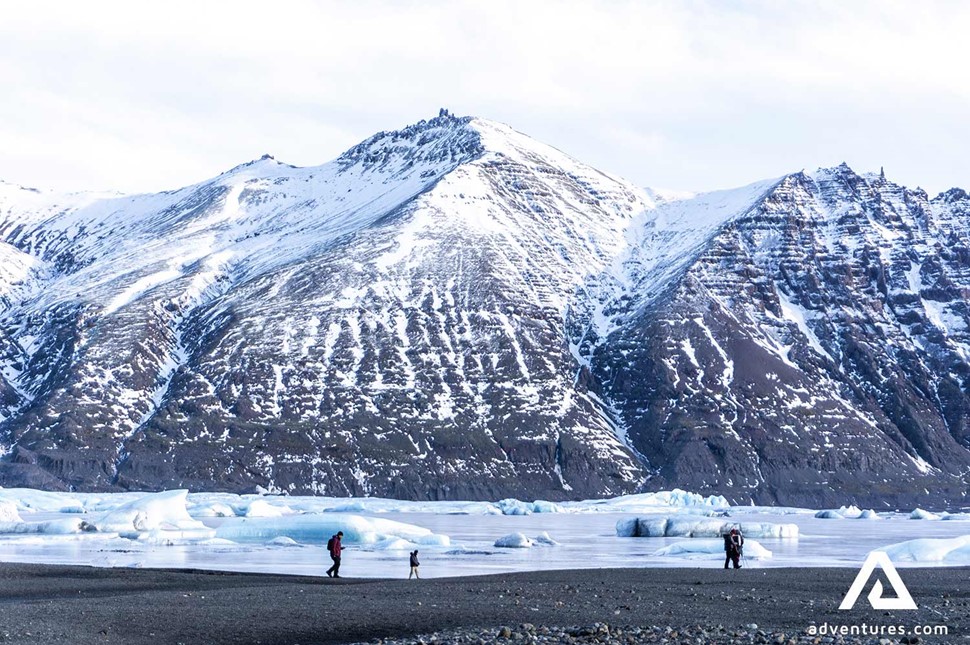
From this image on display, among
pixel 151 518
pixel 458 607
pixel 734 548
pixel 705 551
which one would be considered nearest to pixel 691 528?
pixel 705 551

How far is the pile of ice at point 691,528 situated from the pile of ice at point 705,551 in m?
21.6

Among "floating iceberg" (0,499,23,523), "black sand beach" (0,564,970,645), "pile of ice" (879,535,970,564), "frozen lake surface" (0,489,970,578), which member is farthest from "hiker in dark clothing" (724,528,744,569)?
"floating iceberg" (0,499,23,523)

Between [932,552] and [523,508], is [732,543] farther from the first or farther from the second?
[523,508]

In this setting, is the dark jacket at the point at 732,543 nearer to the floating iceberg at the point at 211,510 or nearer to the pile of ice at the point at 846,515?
the floating iceberg at the point at 211,510

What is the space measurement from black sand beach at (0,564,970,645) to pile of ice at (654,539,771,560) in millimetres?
16001

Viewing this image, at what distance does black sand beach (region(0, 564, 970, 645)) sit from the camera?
1499 inches

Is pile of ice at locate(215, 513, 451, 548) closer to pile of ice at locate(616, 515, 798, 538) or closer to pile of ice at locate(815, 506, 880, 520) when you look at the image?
pile of ice at locate(616, 515, 798, 538)

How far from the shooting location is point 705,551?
265 ft

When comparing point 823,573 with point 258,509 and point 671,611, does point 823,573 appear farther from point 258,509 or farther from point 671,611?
point 258,509

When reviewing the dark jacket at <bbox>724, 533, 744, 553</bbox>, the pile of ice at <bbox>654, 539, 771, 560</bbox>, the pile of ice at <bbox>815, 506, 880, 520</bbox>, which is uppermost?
the pile of ice at <bbox>815, 506, 880, 520</bbox>

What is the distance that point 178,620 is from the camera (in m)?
41.8

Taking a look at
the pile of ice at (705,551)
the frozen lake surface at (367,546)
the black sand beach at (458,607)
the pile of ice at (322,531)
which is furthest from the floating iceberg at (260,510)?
the black sand beach at (458,607)

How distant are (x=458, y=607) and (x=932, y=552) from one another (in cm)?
3850

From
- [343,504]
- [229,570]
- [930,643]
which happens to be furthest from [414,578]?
[343,504]
